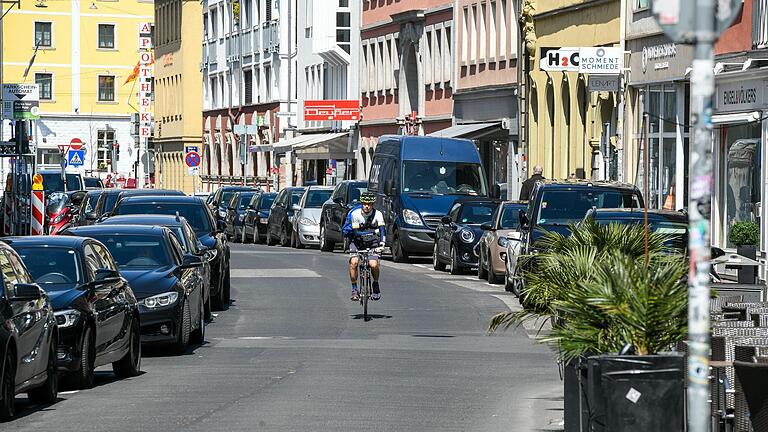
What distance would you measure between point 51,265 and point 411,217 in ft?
77.7

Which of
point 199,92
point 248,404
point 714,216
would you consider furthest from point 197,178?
point 248,404

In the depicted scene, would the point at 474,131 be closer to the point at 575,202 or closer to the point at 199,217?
the point at 575,202

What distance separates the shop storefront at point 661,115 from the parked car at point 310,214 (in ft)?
35.0

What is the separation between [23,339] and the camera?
14.1 m

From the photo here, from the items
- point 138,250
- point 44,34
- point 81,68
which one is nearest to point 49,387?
point 138,250

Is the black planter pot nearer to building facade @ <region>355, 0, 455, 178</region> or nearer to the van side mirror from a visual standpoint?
the van side mirror

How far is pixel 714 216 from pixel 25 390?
22.6 m

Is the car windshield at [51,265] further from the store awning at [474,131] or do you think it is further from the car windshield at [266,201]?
the store awning at [474,131]

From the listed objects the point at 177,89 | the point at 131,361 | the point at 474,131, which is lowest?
the point at 131,361

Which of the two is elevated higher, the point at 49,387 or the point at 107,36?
the point at 107,36

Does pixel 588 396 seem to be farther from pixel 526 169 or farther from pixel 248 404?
pixel 526 169

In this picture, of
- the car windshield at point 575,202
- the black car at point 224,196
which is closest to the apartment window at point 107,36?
the black car at point 224,196

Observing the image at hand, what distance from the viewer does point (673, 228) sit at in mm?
23578

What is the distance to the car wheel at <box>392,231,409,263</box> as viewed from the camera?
41.2 m
